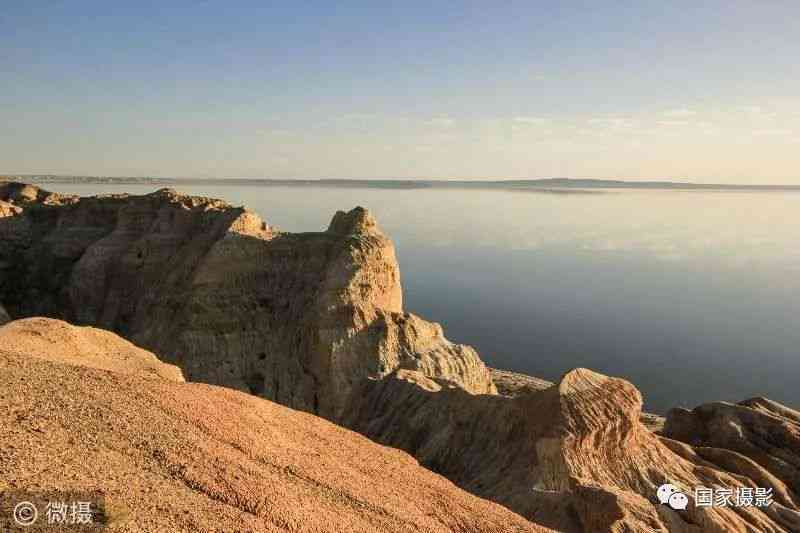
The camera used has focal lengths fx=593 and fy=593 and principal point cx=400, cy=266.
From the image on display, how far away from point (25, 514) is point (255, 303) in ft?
104

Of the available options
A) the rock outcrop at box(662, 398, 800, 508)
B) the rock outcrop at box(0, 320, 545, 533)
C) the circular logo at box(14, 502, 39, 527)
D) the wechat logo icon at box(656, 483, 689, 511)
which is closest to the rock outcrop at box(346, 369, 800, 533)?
the wechat logo icon at box(656, 483, 689, 511)

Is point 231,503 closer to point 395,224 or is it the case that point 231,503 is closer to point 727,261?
point 727,261

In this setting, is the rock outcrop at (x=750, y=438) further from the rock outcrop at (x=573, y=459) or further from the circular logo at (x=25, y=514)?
the circular logo at (x=25, y=514)

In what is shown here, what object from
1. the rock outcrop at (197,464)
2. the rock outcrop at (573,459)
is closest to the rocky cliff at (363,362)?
the rock outcrop at (573,459)

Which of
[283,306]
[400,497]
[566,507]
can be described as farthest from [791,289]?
[400,497]

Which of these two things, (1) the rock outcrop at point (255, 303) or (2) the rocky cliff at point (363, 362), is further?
(1) the rock outcrop at point (255, 303)

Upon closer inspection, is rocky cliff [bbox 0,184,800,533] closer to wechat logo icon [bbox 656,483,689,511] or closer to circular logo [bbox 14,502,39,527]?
wechat logo icon [bbox 656,483,689,511]

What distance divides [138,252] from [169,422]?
3976cm

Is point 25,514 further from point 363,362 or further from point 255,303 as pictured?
point 255,303

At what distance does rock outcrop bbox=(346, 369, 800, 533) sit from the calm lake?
28845 millimetres

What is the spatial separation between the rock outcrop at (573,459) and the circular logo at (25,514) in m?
11.8

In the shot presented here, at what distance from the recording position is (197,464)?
8.66 meters

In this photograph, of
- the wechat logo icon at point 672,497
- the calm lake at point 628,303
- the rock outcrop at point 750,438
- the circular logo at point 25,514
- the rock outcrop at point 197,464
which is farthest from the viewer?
the calm lake at point 628,303

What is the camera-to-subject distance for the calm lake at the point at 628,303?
51.0 meters
